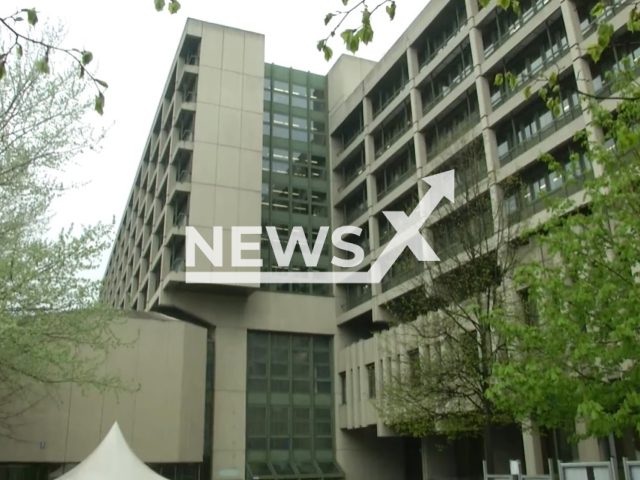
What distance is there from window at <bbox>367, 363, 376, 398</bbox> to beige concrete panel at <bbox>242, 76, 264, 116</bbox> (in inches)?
625

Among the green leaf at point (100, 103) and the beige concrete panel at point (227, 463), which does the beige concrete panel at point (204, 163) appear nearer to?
the beige concrete panel at point (227, 463)

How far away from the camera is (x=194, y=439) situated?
29391mm

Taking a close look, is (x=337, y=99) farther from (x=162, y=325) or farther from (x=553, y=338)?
(x=553, y=338)

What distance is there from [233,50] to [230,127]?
16.7 feet

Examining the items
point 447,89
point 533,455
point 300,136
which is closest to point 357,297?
point 300,136

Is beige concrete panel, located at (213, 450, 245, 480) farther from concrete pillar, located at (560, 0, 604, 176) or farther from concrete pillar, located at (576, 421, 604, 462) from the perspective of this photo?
concrete pillar, located at (560, 0, 604, 176)

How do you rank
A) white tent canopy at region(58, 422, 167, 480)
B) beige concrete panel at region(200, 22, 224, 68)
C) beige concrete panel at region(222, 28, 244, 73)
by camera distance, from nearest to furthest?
white tent canopy at region(58, 422, 167, 480), beige concrete panel at region(200, 22, 224, 68), beige concrete panel at region(222, 28, 244, 73)

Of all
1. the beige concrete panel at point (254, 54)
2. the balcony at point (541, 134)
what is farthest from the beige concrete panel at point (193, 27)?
the balcony at point (541, 134)

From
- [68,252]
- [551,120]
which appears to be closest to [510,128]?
[551,120]

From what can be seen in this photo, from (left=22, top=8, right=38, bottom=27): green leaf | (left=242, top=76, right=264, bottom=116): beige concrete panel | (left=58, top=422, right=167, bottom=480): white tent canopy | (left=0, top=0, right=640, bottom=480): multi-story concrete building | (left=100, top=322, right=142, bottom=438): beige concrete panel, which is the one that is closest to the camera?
(left=22, top=8, right=38, bottom=27): green leaf

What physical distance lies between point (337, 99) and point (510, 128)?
17.3 metres

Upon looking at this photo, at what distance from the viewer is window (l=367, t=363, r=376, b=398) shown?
1313 inches

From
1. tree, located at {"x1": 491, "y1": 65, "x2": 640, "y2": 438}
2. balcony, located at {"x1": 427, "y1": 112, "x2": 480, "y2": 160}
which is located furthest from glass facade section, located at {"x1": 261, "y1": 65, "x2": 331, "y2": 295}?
tree, located at {"x1": 491, "y1": 65, "x2": 640, "y2": 438}

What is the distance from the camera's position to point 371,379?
33969mm
